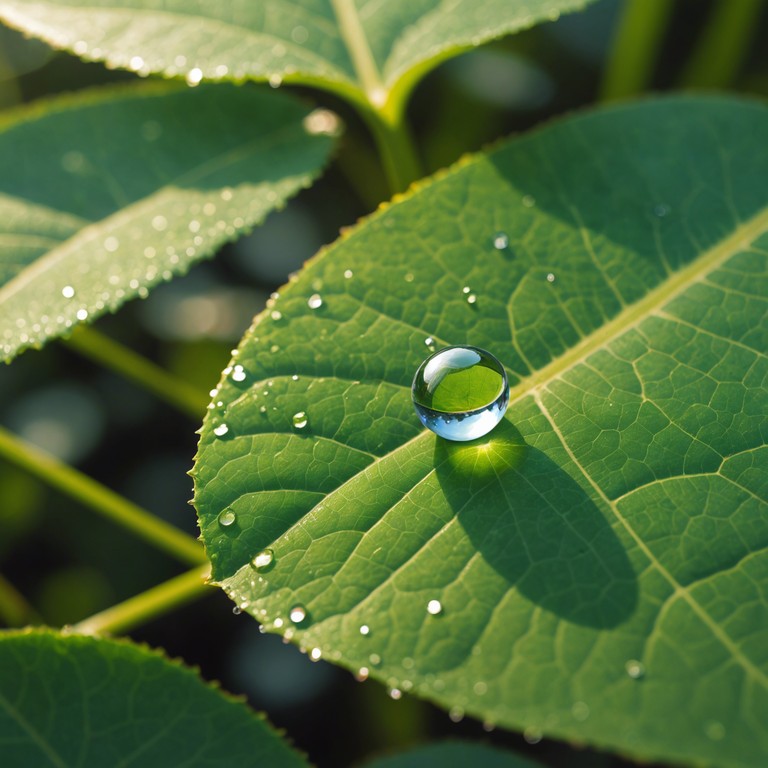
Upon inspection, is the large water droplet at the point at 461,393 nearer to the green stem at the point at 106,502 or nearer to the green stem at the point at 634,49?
the green stem at the point at 106,502

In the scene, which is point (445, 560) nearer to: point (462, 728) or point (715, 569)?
point (715, 569)

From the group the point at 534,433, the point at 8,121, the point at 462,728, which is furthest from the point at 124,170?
the point at 462,728

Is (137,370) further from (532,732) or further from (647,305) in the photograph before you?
(532,732)

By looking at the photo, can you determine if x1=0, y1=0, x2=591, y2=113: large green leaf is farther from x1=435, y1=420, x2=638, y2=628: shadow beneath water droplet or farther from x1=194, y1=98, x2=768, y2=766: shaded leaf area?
x1=435, y1=420, x2=638, y2=628: shadow beneath water droplet

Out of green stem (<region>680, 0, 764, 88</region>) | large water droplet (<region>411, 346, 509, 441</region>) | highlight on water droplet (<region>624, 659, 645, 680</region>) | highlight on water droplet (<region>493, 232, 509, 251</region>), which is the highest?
green stem (<region>680, 0, 764, 88</region>)

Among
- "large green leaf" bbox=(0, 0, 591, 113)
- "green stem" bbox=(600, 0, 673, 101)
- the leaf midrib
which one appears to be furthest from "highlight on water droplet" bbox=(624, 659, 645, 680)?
"green stem" bbox=(600, 0, 673, 101)
